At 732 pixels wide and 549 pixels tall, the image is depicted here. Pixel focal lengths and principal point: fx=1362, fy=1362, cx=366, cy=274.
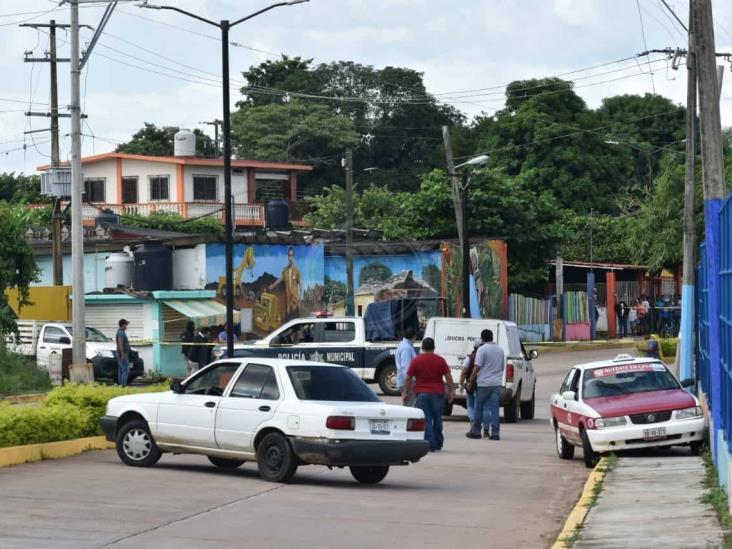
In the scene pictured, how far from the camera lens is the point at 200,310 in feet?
137

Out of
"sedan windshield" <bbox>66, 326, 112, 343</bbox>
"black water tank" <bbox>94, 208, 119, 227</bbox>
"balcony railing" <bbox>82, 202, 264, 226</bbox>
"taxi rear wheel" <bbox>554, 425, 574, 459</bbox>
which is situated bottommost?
"taxi rear wheel" <bbox>554, 425, 574, 459</bbox>

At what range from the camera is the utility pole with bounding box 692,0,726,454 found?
646 inches

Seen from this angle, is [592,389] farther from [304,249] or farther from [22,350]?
[304,249]

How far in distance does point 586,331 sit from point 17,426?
48605mm

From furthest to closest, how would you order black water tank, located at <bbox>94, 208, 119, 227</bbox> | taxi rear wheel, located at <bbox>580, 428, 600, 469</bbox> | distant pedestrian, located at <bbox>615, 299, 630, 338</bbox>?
distant pedestrian, located at <bbox>615, 299, 630, 338</bbox> < black water tank, located at <bbox>94, 208, 119, 227</bbox> < taxi rear wheel, located at <bbox>580, 428, 600, 469</bbox>

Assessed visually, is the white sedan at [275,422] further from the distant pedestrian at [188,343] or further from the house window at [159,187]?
the house window at [159,187]

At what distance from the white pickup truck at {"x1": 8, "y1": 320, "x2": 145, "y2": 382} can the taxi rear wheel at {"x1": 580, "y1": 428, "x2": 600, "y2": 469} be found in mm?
19756

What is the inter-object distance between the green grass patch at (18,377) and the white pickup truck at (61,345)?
229cm

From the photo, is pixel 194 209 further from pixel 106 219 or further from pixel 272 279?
pixel 272 279

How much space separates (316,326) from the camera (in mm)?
34094

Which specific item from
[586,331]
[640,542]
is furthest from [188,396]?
[586,331]

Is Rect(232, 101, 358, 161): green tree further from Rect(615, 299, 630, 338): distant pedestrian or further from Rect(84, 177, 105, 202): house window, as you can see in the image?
Rect(615, 299, 630, 338): distant pedestrian

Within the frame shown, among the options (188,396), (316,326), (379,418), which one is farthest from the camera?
(316,326)

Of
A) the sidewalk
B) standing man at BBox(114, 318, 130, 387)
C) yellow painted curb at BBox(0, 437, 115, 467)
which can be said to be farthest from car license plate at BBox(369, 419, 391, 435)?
standing man at BBox(114, 318, 130, 387)
